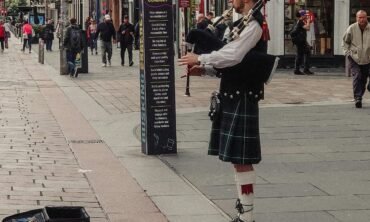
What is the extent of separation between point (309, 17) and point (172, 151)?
52.9ft

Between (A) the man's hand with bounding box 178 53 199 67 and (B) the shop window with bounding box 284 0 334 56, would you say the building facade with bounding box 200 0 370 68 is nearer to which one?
(B) the shop window with bounding box 284 0 334 56

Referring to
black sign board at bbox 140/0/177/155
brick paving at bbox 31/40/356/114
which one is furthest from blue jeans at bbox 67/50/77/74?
black sign board at bbox 140/0/177/155

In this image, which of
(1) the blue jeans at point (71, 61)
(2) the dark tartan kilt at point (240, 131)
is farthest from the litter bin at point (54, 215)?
(1) the blue jeans at point (71, 61)

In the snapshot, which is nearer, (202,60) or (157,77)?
(202,60)

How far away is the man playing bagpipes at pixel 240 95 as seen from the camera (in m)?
5.36

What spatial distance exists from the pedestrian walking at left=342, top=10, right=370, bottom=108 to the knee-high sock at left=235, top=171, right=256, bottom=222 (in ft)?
28.3

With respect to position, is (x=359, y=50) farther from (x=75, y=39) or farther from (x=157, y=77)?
(x=75, y=39)

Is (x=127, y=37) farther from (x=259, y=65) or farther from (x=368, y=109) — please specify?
(x=259, y=65)

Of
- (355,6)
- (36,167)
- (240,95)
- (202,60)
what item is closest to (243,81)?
(240,95)

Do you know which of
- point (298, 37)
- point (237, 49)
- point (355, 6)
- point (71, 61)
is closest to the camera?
point (237, 49)

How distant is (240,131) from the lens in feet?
18.4

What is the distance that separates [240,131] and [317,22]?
66.2 ft

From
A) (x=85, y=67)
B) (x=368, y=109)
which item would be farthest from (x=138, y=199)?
(x=85, y=67)

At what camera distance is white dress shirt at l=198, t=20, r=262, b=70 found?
5.32 m
